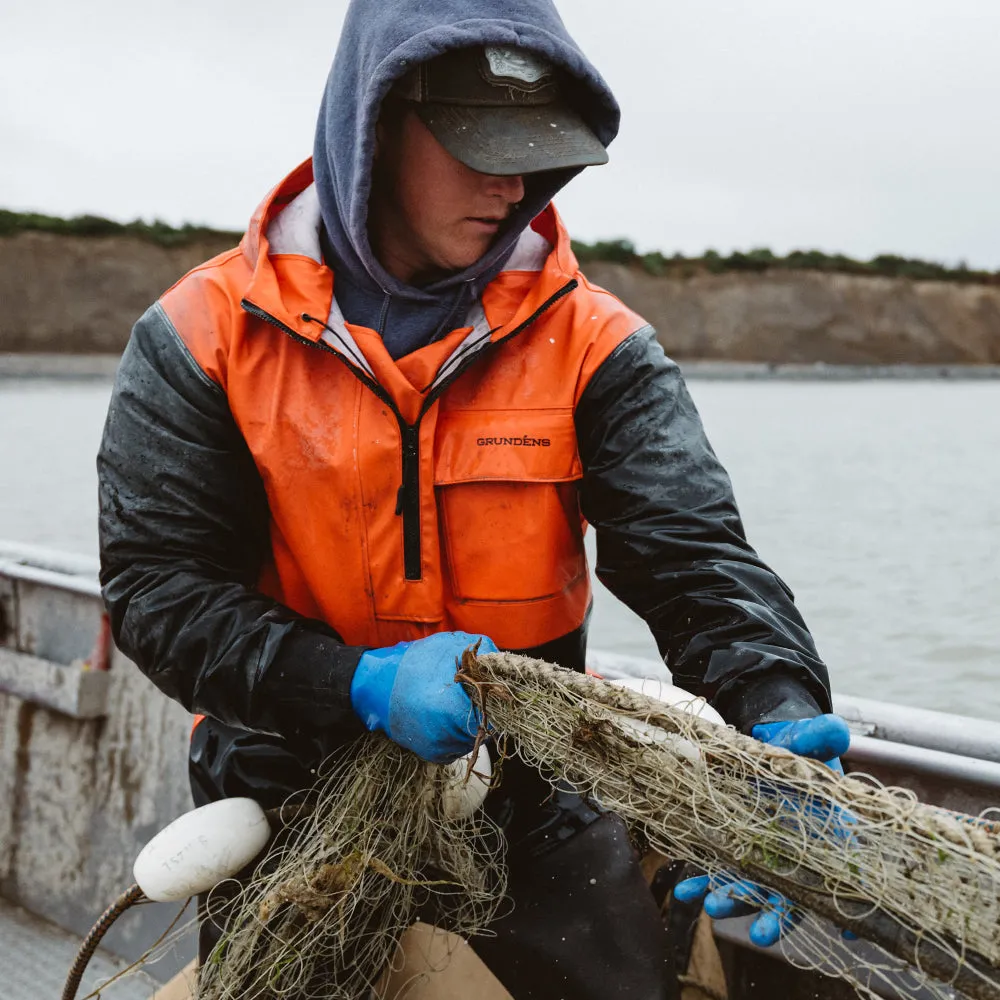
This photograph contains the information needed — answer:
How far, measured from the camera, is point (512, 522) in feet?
6.15

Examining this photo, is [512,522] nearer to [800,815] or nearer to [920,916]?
[800,815]

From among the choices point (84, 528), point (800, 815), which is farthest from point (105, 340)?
point (800, 815)

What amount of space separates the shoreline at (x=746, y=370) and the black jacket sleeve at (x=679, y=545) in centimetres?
3748

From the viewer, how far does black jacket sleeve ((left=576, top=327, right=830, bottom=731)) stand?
1.66m

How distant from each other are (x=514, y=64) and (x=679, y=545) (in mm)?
825

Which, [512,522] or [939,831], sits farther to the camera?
[512,522]

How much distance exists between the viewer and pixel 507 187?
1836 mm

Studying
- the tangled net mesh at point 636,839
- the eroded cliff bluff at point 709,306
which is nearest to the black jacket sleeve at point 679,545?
the tangled net mesh at point 636,839

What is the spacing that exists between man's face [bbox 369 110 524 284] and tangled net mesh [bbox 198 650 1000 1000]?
0.74 m

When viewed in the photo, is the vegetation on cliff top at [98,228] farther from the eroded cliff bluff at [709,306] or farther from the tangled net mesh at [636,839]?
the tangled net mesh at [636,839]

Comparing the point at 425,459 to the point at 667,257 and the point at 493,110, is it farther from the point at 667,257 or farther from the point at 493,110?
the point at 667,257

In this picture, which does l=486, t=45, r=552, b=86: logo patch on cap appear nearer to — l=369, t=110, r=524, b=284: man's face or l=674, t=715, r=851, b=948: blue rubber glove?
l=369, t=110, r=524, b=284: man's face

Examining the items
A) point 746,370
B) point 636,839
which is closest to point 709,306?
point 746,370

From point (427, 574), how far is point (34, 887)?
242cm
